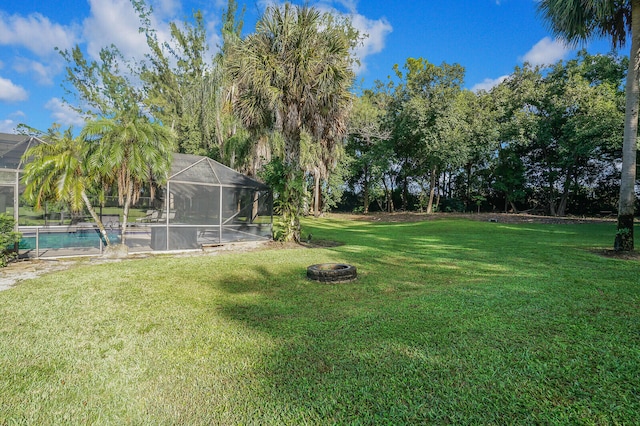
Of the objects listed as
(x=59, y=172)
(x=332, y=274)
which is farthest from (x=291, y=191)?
(x=59, y=172)

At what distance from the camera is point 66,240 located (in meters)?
8.69

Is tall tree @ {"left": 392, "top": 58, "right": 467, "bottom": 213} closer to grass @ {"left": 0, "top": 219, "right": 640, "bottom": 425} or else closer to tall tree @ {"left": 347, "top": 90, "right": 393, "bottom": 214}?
tall tree @ {"left": 347, "top": 90, "right": 393, "bottom": 214}

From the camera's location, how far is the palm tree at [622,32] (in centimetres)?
780

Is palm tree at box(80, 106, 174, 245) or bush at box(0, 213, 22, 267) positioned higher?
palm tree at box(80, 106, 174, 245)

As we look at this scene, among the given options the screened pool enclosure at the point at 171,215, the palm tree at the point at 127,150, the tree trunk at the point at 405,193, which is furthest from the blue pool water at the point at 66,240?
the tree trunk at the point at 405,193

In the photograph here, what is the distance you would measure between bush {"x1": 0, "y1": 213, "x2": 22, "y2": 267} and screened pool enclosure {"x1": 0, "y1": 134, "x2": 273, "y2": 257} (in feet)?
2.92

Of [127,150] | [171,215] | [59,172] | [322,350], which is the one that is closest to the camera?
[322,350]

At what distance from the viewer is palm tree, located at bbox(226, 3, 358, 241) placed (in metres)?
9.80

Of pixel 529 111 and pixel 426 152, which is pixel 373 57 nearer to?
pixel 426 152

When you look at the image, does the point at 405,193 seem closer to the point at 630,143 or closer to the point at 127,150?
the point at 630,143

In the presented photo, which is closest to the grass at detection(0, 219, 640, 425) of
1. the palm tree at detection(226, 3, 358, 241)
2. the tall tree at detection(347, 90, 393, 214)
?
the palm tree at detection(226, 3, 358, 241)

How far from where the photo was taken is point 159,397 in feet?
7.75

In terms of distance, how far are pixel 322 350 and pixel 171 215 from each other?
921 cm

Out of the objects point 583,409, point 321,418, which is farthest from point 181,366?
point 583,409
